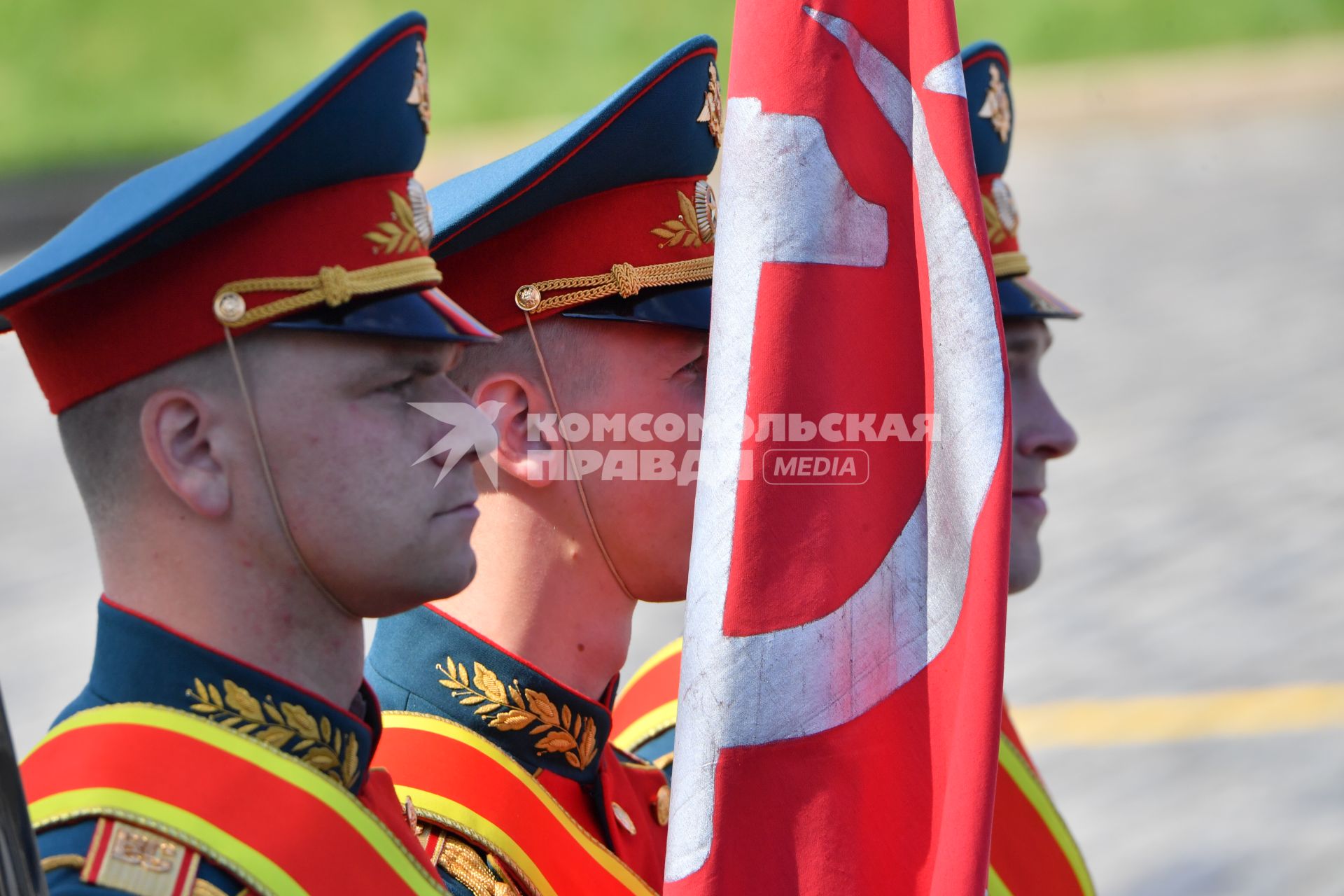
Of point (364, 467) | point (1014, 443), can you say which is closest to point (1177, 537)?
point (1014, 443)

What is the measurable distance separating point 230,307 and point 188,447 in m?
0.15

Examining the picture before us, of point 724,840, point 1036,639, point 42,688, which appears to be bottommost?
point 1036,639

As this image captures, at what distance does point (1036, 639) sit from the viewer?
7.27 meters

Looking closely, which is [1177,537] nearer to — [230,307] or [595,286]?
[595,286]

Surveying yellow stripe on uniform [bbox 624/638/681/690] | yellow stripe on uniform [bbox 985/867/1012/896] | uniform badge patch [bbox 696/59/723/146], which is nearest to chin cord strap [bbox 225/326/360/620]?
uniform badge patch [bbox 696/59/723/146]

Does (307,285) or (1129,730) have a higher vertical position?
(307,285)

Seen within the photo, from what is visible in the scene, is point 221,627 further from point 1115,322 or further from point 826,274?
point 1115,322

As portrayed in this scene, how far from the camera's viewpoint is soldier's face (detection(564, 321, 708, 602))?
245 centimetres

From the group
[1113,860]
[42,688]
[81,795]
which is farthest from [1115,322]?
[81,795]

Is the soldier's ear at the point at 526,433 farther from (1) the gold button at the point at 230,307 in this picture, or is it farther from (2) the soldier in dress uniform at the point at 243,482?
(1) the gold button at the point at 230,307

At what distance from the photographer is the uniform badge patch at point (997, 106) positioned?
3215mm

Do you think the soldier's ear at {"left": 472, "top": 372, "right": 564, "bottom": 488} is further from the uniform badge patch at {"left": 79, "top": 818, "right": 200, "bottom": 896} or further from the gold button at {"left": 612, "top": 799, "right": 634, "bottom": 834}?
the uniform badge patch at {"left": 79, "top": 818, "right": 200, "bottom": 896}

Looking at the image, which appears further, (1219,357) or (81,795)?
(1219,357)

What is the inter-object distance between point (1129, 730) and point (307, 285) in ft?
17.0
